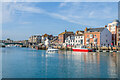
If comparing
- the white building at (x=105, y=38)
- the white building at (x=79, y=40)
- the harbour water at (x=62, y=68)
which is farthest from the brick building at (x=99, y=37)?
→ the harbour water at (x=62, y=68)

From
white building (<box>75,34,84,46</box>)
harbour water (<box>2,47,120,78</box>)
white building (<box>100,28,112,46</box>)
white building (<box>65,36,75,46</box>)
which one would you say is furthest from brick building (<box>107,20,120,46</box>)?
harbour water (<box>2,47,120,78</box>)

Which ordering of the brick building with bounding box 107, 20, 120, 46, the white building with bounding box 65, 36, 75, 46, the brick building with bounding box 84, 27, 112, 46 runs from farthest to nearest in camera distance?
1. the white building with bounding box 65, 36, 75, 46
2. the brick building with bounding box 107, 20, 120, 46
3. the brick building with bounding box 84, 27, 112, 46

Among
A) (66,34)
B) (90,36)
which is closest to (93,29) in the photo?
(90,36)

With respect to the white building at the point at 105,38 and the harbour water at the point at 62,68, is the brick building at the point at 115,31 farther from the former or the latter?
the harbour water at the point at 62,68

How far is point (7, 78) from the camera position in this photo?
83.8ft

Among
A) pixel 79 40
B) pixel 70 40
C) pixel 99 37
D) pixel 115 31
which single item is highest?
pixel 115 31

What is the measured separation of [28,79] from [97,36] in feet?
240

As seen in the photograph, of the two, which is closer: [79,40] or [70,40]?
[79,40]

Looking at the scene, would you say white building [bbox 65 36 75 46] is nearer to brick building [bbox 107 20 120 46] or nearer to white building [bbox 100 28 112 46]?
white building [bbox 100 28 112 46]

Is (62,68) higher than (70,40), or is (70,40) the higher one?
(70,40)

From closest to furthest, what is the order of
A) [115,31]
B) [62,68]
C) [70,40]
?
[62,68] → [115,31] → [70,40]

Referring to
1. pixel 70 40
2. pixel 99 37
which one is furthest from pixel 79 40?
pixel 99 37

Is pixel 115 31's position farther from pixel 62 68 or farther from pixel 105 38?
pixel 62 68

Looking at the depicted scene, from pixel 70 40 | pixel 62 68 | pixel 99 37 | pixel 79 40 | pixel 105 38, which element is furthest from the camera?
pixel 70 40
